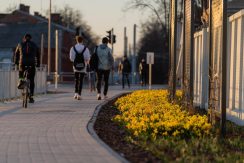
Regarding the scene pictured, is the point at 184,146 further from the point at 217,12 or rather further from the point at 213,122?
the point at 217,12

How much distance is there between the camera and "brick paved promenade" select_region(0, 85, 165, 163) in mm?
8594

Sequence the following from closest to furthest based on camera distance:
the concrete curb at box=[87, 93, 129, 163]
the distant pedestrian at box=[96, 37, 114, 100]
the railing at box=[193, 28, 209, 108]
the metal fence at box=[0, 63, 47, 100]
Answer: the concrete curb at box=[87, 93, 129, 163], the railing at box=[193, 28, 209, 108], the metal fence at box=[0, 63, 47, 100], the distant pedestrian at box=[96, 37, 114, 100]

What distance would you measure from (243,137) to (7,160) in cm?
419

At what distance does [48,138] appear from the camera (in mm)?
10617

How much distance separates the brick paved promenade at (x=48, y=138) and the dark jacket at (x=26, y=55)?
234 cm

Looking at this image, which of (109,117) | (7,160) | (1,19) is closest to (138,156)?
(7,160)

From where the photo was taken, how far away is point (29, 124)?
12945mm

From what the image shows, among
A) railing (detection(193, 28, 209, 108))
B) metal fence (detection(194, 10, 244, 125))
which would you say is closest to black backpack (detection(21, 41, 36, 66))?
railing (detection(193, 28, 209, 108))

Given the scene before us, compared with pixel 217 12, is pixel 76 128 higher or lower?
lower

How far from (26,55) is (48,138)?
8268mm

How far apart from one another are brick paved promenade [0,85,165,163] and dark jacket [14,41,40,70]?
7.66 feet

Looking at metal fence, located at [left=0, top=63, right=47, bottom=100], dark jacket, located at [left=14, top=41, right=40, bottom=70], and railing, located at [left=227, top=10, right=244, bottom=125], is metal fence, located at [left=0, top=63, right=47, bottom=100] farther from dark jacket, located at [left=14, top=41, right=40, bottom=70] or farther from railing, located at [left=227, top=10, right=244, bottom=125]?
railing, located at [left=227, top=10, right=244, bottom=125]

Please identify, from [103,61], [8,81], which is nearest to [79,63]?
[103,61]

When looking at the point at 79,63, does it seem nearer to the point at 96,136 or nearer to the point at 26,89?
the point at 26,89
